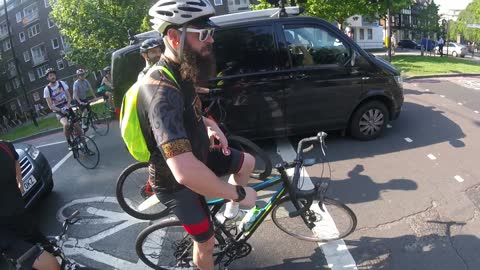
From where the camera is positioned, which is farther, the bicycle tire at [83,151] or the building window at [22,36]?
the building window at [22,36]

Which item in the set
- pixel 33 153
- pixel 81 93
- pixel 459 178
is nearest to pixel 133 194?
pixel 33 153

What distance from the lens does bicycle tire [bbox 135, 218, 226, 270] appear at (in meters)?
2.97

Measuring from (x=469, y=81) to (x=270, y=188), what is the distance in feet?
34.7

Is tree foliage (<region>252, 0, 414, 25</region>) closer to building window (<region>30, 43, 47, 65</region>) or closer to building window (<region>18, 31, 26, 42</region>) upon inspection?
building window (<region>30, 43, 47, 65</region>)

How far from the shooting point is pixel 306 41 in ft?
Answer: 17.7

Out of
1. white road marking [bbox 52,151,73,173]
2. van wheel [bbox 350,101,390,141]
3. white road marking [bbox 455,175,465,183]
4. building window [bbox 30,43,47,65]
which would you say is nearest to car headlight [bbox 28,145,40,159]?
white road marking [bbox 52,151,73,173]

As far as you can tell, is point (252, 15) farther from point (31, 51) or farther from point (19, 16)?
point (19, 16)

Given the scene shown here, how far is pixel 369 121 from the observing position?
5.87 metres

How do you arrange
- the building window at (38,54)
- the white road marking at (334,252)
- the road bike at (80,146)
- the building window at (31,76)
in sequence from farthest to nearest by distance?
the building window at (31,76) < the building window at (38,54) < the road bike at (80,146) < the white road marking at (334,252)

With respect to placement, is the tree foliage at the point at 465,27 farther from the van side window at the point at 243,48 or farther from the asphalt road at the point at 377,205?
the van side window at the point at 243,48

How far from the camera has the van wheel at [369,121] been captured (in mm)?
5785

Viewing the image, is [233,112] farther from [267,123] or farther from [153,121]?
[153,121]

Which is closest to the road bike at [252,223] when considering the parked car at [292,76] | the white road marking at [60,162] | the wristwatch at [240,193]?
the wristwatch at [240,193]

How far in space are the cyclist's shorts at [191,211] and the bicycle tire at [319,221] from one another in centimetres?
86
